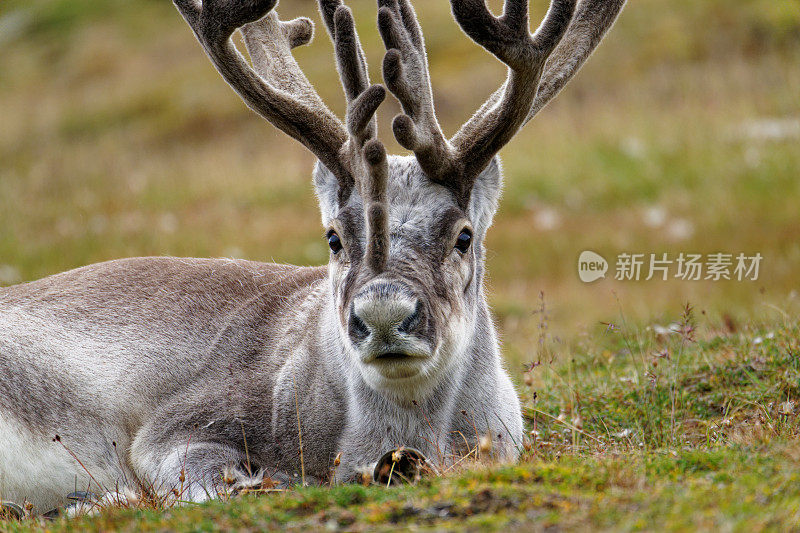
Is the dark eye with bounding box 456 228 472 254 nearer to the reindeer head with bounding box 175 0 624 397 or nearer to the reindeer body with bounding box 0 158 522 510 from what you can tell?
the reindeer head with bounding box 175 0 624 397

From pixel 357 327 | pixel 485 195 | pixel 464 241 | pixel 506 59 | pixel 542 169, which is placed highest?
pixel 506 59

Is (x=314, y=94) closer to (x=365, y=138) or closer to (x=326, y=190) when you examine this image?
(x=326, y=190)

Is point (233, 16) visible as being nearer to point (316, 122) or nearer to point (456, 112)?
point (316, 122)

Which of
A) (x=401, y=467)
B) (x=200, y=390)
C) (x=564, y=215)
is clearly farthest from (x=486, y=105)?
(x=564, y=215)

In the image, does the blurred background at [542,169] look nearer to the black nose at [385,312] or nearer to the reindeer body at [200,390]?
the reindeer body at [200,390]

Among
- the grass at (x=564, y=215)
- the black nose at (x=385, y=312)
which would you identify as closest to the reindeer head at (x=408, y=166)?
the black nose at (x=385, y=312)

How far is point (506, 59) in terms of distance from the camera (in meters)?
6.27

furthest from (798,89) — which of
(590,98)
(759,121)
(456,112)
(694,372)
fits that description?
(694,372)

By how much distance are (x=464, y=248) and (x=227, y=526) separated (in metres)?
2.69

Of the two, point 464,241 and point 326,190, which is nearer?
point 464,241

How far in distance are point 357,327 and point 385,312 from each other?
0.75ft

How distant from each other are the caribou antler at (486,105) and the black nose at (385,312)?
3.35 feet

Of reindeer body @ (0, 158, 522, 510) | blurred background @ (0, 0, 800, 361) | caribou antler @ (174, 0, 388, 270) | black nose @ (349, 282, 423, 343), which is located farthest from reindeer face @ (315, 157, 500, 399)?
blurred background @ (0, 0, 800, 361)

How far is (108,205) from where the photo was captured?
23.1m
